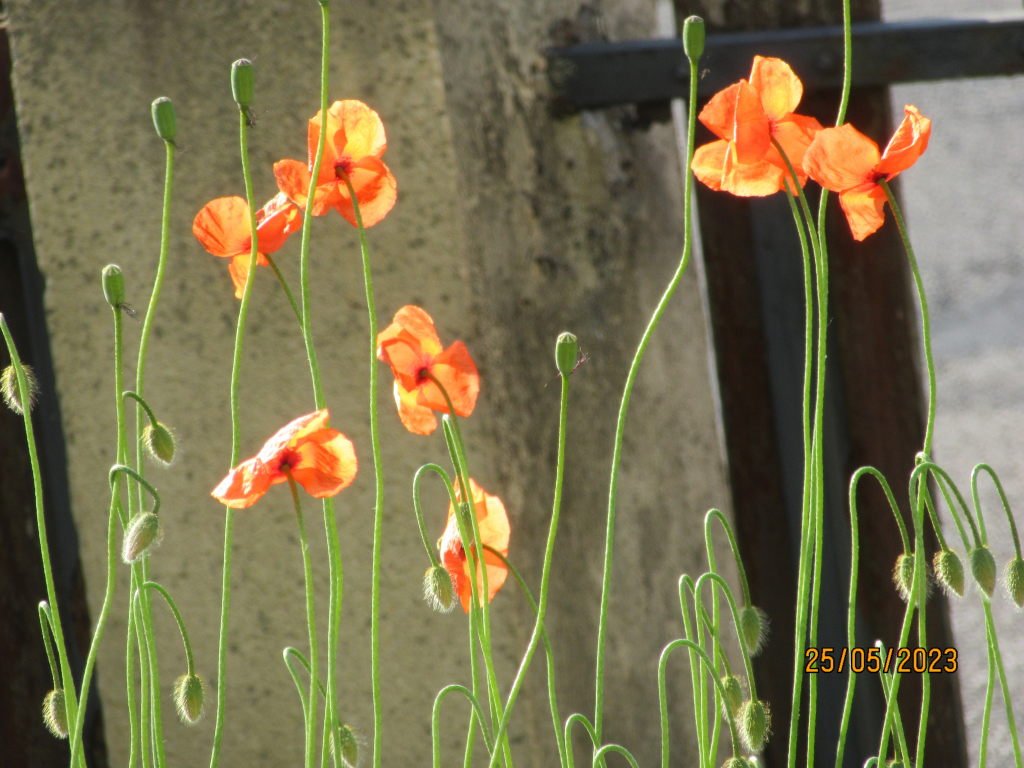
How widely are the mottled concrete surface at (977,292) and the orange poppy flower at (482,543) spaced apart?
2.44 meters

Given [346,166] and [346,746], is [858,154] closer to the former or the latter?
[346,166]

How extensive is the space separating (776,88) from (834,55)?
72 cm

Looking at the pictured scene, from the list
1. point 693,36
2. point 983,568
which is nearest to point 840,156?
point 693,36

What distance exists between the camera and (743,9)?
1643 mm

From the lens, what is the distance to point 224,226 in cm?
100

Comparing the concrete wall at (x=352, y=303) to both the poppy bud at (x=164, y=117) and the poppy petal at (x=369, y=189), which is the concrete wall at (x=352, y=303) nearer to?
the poppy petal at (x=369, y=189)

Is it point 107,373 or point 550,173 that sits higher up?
point 550,173

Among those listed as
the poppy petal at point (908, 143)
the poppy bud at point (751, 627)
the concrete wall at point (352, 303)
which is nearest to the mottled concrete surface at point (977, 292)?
the concrete wall at point (352, 303)

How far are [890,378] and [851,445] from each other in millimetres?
96

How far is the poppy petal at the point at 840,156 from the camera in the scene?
88 cm

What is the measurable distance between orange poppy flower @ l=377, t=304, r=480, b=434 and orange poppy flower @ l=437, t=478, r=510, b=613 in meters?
0.06

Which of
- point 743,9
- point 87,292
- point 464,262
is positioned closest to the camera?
point 464,262

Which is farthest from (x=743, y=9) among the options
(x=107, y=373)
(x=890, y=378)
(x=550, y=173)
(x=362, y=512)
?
(x=107, y=373)

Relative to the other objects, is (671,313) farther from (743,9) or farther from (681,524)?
(743,9)
